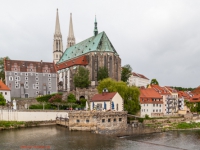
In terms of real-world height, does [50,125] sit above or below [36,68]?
below

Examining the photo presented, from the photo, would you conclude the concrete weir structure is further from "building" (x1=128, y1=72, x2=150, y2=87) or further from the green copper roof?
"building" (x1=128, y1=72, x2=150, y2=87)

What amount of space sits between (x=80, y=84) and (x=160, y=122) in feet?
117

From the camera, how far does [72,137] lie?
50.3 meters

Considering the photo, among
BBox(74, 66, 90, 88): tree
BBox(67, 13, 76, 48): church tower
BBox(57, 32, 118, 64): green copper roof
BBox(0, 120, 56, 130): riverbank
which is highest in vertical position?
BBox(67, 13, 76, 48): church tower

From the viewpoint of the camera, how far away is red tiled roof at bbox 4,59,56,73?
96562 mm

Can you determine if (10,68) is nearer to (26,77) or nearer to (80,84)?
(26,77)

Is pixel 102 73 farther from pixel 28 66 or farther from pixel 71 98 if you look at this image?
pixel 28 66

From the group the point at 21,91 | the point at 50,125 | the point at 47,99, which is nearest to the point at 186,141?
the point at 50,125

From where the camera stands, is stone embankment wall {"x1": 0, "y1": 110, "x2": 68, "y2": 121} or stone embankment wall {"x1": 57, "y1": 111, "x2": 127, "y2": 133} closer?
stone embankment wall {"x1": 57, "y1": 111, "x2": 127, "y2": 133}

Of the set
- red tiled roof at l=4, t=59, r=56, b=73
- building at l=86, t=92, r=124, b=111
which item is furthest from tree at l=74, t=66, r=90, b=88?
building at l=86, t=92, r=124, b=111

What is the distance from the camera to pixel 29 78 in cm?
9962

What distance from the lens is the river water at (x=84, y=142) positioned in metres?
42.9

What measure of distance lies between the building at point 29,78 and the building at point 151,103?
35.3 meters

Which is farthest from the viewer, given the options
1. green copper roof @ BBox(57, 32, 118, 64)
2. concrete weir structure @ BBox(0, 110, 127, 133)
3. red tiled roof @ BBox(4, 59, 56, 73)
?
green copper roof @ BBox(57, 32, 118, 64)
